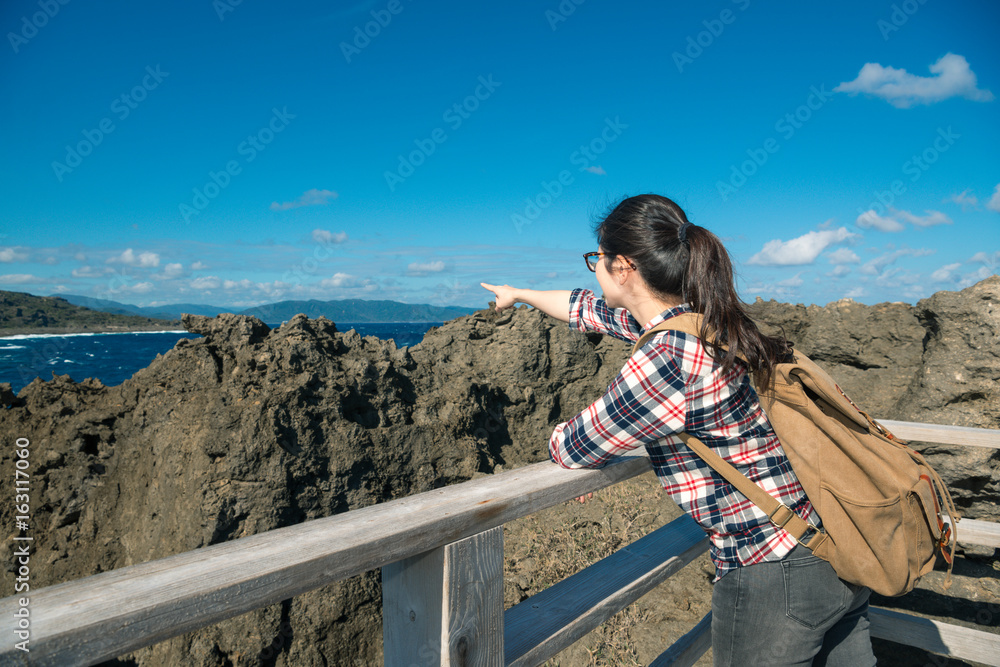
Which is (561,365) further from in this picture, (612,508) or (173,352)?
(173,352)

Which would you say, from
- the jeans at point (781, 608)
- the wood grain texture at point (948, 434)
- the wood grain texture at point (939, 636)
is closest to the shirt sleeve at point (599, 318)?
the jeans at point (781, 608)

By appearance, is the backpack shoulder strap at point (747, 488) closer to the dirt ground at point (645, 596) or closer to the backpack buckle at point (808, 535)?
the backpack buckle at point (808, 535)

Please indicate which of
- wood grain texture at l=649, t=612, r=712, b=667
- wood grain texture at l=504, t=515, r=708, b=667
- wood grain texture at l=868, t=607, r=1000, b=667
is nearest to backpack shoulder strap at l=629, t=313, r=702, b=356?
wood grain texture at l=504, t=515, r=708, b=667

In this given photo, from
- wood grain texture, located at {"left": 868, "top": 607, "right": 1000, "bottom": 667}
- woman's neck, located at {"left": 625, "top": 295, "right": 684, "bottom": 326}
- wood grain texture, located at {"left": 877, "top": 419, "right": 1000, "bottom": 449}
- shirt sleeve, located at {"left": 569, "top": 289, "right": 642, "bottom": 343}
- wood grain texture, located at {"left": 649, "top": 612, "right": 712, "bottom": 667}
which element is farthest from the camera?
wood grain texture, located at {"left": 877, "top": 419, "right": 1000, "bottom": 449}

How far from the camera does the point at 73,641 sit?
0.84 meters

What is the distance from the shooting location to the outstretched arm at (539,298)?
8.32 ft

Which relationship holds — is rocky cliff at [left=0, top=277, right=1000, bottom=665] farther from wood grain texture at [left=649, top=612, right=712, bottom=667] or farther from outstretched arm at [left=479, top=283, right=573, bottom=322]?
wood grain texture at [left=649, top=612, right=712, bottom=667]

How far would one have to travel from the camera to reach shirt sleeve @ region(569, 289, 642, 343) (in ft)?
7.59

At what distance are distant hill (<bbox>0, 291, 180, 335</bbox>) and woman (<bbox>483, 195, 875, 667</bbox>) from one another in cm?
8997

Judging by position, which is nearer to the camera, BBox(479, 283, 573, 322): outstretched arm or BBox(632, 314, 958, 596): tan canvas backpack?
BBox(632, 314, 958, 596): tan canvas backpack

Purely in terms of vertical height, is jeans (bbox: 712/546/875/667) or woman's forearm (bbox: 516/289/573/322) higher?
woman's forearm (bbox: 516/289/573/322)

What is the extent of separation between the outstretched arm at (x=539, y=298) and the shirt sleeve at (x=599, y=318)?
1.7 inches

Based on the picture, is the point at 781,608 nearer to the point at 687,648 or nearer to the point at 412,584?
the point at 687,648

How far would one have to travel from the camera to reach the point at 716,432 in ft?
5.05
